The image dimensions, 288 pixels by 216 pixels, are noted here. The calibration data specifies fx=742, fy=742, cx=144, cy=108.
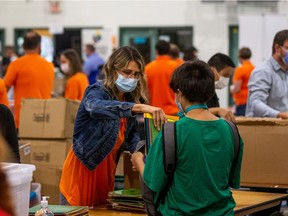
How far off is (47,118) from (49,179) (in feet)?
2.02

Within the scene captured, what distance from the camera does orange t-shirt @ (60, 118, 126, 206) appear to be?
13.3ft

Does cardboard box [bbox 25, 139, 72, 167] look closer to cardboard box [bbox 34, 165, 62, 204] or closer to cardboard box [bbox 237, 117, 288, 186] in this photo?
cardboard box [bbox 34, 165, 62, 204]

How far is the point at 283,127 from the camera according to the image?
15.1 feet

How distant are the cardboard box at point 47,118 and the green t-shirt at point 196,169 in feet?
11.0

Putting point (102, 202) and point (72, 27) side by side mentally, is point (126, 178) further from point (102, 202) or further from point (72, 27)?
point (72, 27)

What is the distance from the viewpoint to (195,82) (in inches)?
126

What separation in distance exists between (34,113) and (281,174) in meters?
2.75

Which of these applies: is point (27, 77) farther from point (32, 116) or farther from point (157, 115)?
point (157, 115)

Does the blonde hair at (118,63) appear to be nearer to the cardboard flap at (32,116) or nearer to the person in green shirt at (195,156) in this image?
the person in green shirt at (195,156)

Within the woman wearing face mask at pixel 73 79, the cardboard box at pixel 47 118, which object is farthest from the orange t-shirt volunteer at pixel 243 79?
the cardboard box at pixel 47 118

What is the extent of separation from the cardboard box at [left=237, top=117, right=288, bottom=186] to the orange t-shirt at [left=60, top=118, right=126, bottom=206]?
3.15 ft

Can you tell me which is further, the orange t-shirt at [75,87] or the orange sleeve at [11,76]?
the orange t-shirt at [75,87]

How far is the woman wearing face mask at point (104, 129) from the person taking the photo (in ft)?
12.6

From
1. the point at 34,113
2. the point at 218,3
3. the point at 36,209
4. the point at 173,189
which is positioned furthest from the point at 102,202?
the point at 218,3
